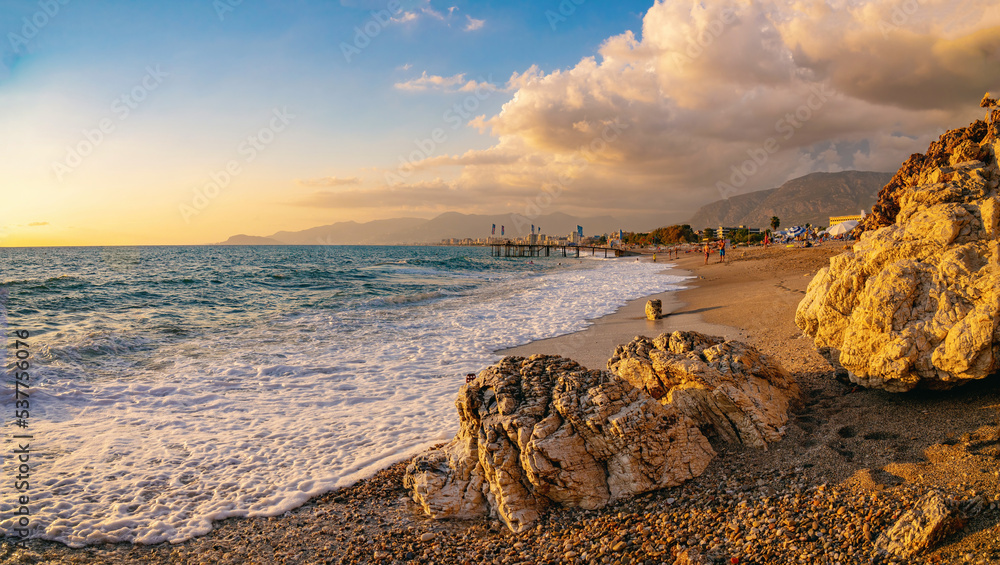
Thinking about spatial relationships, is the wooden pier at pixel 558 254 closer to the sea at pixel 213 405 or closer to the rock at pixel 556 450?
the sea at pixel 213 405

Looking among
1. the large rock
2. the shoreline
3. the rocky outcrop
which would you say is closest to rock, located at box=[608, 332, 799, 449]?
the large rock

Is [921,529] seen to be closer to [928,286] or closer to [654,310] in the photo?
[928,286]

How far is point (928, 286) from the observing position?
168 inches

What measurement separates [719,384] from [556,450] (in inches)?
78.8

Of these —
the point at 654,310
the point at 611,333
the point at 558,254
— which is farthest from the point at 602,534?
the point at 558,254

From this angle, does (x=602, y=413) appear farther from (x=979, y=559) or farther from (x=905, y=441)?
(x=905, y=441)

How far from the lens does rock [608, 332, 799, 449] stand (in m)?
4.53

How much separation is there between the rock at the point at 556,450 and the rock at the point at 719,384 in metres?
0.44

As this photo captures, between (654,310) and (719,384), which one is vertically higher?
(719,384)

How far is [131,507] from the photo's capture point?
4.89 metres

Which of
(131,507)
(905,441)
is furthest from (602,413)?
(131,507)

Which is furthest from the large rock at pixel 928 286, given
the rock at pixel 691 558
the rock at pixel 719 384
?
the rock at pixel 691 558

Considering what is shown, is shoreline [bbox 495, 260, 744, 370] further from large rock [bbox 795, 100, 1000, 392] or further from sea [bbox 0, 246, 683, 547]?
large rock [bbox 795, 100, 1000, 392]

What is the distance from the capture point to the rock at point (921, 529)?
2.80 m
